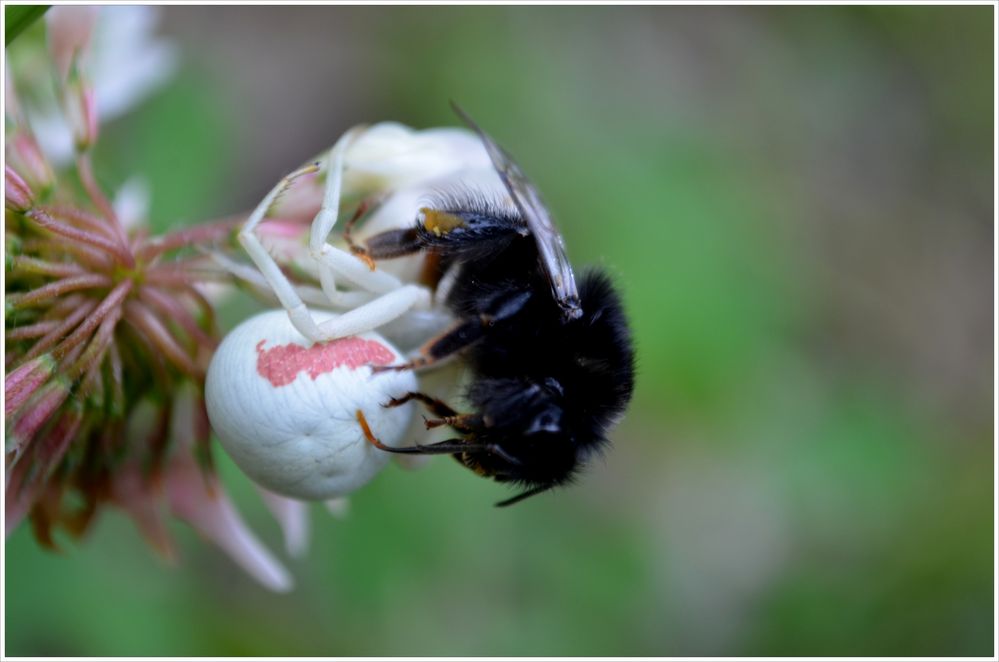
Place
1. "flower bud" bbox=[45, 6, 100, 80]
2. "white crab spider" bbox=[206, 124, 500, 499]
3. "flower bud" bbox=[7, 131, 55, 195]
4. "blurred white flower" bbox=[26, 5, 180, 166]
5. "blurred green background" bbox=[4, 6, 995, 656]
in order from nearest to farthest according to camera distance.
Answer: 1. "white crab spider" bbox=[206, 124, 500, 499]
2. "flower bud" bbox=[7, 131, 55, 195]
3. "flower bud" bbox=[45, 6, 100, 80]
4. "blurred white flower" bbox=[26, 5, 180, 166]
5. "blurred green background" bbox=[4, 6, 995, 656]

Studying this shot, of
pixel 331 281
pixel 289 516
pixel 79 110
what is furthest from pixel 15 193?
pixel 289 516

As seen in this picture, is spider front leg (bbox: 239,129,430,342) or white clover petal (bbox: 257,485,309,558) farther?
white clover petal (bbox: 257,485,309,558)

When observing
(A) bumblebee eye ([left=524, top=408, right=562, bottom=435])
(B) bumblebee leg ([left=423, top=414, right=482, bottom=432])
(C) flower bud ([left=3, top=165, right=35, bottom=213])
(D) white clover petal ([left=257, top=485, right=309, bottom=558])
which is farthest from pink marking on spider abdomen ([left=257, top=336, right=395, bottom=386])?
(D) white clover petal ([left=257, top=485, right=309, bottom=558])

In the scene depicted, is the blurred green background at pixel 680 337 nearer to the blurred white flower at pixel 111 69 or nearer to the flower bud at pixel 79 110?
the blurred white flower at pixel 111 69

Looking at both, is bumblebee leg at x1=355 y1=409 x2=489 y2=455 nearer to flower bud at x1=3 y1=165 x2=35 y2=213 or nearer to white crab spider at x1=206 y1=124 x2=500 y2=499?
white crab spider at x1=206 y1=124 x2=500 y2=499

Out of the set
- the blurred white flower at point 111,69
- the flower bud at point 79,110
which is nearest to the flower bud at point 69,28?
the flower bud at point 79,110

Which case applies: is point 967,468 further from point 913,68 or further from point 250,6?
point 250,6

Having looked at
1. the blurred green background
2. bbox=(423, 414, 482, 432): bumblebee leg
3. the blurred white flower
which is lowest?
the blurred green background
